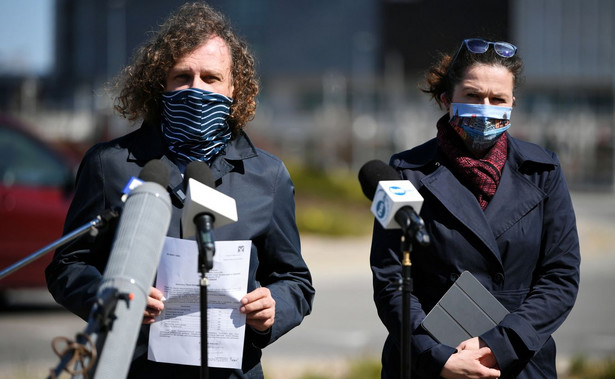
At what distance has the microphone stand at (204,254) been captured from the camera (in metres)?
2.59

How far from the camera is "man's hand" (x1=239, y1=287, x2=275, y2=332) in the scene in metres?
3.11

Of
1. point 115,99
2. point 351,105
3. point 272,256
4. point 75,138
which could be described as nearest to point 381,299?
point 272,256

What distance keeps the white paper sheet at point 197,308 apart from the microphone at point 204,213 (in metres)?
0.35

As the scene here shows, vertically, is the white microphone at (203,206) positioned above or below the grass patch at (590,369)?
above

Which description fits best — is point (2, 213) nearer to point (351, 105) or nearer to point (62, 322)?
point (62, 322)

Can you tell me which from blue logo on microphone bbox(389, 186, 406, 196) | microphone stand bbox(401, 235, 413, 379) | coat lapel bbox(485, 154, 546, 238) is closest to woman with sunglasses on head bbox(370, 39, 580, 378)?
coat lapel bbox(485, 154, 546, 238)

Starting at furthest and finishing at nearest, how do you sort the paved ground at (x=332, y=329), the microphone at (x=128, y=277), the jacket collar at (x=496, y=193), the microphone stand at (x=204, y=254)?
the paved ground at (x=332, y=329) → the jacket collar at (x=496, y=193) → the microphone stand at (x=204, y=254) → the microphone at (x=128, y=277)

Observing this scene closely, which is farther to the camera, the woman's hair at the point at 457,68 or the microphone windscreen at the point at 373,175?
the woman's hair at the point at 457,68

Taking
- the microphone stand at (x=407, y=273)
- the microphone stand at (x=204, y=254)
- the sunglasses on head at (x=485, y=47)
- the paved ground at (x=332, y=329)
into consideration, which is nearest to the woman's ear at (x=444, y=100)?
the sunglasses on head at (x=485, y=47)

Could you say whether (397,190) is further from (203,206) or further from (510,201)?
(510,201)

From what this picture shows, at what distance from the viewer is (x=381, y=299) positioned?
3545mm

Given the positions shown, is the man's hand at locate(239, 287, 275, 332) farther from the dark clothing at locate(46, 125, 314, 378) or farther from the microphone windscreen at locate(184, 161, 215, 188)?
the microphone windscreen at locate(184, 161, 215, 188)

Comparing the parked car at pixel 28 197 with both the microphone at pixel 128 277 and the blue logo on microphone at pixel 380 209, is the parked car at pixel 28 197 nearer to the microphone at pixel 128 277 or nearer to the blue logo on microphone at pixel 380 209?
the blue logo on microphone at pixel 380 209

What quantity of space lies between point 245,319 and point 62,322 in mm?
7809
